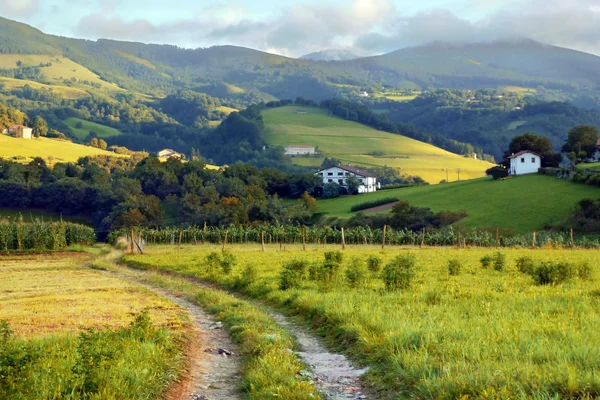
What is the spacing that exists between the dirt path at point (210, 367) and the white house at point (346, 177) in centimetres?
11614

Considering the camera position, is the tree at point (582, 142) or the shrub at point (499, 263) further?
the tree at point (582, 142)

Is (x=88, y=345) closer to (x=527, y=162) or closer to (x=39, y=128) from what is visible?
(x=527, y=162)

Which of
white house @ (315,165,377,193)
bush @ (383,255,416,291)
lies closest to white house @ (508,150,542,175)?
white house @ (315,165,377,193)

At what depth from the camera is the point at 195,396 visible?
35.3ft

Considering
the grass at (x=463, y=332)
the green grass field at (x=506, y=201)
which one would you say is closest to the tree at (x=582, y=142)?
the green grass field at (x=506, y=201)

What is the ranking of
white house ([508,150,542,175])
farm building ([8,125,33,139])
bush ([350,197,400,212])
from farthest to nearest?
farm building ([8,125,33,139]) < white house ([508,150,542,175]) < bush ([350,197,400,212])

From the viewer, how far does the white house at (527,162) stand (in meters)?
110

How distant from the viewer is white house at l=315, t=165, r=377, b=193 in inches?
5300

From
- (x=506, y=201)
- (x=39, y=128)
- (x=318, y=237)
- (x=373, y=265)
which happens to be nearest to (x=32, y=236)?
(x=318, y=237)

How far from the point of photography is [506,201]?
87.6m

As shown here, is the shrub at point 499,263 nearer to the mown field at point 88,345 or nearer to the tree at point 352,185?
the mown field at point 88,345

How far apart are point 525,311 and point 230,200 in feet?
281

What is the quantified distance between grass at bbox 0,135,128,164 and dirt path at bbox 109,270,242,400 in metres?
136

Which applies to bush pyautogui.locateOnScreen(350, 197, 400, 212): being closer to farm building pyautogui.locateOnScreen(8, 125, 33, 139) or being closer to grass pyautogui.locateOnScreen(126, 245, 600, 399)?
grass pyautogui.locateOnScreen(126, 245, 600, 399)
